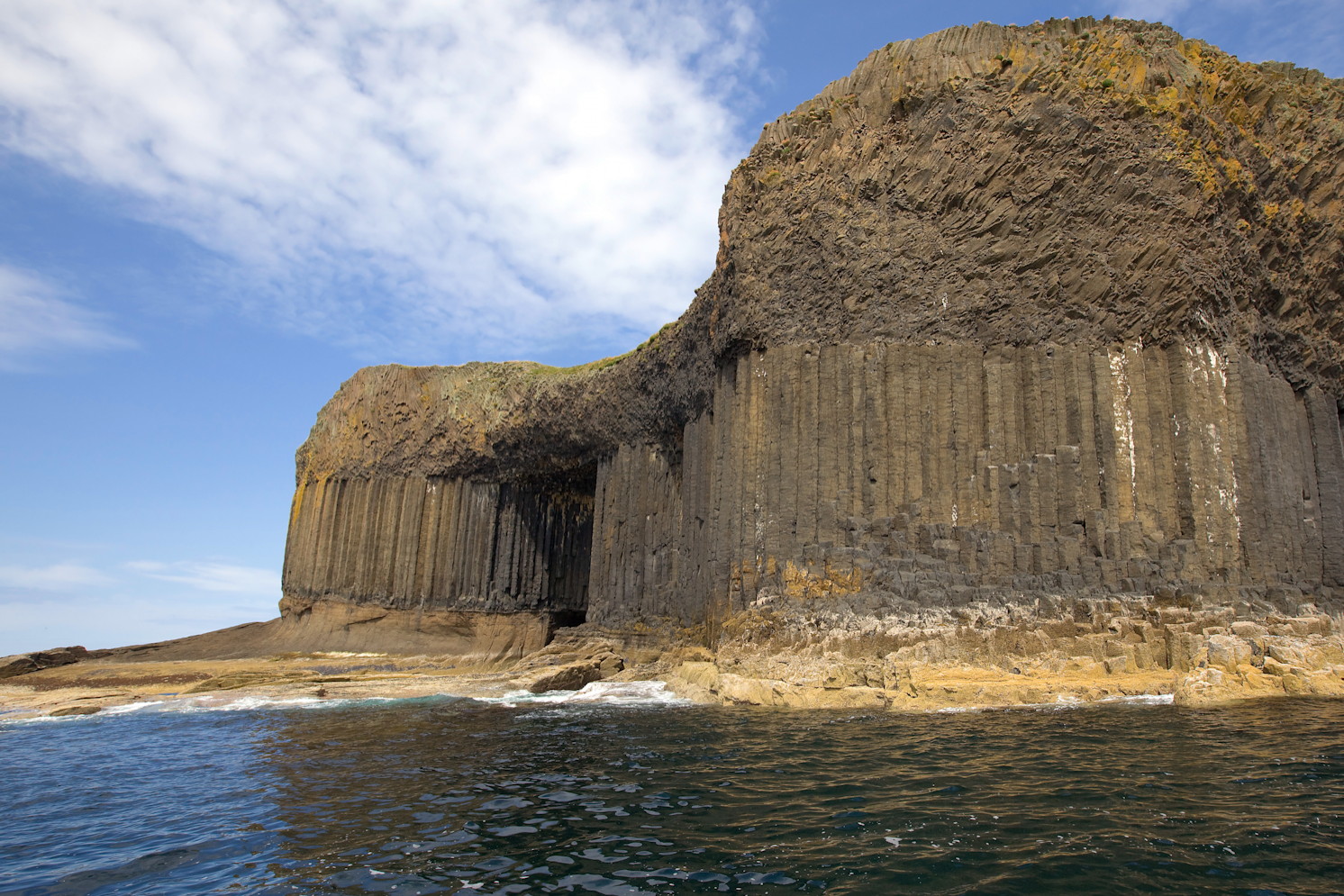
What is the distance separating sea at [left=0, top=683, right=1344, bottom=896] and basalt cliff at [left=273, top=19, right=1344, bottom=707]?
3.58m

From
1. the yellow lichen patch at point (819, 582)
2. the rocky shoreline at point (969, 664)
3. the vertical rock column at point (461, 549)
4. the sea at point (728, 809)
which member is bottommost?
the sea at point (728, 809)

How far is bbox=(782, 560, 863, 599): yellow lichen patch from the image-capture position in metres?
19.9

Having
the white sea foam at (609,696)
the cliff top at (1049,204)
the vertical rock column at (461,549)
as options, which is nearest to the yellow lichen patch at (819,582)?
the white sea foam at (609,696)

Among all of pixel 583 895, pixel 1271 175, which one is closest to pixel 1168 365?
pixel 1271 175

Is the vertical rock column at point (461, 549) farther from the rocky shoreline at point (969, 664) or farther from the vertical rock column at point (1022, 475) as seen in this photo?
the vertical rock column at point (1022, 475)

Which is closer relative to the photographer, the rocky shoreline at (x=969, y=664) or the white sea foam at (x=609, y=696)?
the rocky shoreline at (x=969, y=664)

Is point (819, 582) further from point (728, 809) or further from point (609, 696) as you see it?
point (728, 809)

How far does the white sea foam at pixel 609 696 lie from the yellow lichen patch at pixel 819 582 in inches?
145

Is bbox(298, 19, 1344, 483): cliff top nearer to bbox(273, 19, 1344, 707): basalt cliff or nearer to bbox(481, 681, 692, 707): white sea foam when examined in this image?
bbox(273, 19, 1344, 707): basalt cliff

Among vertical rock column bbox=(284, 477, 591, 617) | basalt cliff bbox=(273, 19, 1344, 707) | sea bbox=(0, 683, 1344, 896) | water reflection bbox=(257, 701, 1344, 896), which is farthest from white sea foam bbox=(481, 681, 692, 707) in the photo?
vertical rock column bbox=(284, 477, 591, 617)

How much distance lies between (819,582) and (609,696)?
6106mm

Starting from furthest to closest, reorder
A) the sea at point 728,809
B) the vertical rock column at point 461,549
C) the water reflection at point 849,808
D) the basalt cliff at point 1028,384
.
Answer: the vertical rock column at point 461,549 → the basalt cliff at point 1028,384 → the sea at point 728,809 → the water reflection at point 849,808

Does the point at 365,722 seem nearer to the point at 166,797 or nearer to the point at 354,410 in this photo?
the point at 166,797

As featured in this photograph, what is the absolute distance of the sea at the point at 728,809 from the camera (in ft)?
21.5
